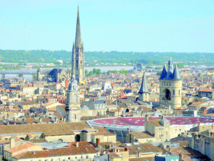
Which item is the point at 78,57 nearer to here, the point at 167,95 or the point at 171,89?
the point at 167,95

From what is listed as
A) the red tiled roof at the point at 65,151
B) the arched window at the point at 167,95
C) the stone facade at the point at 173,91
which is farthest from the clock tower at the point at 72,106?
the arched window at the point at 167,95

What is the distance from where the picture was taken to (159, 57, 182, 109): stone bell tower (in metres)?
84.2

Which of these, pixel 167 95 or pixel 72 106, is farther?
pixel 167 95

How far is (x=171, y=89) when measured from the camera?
84.5m

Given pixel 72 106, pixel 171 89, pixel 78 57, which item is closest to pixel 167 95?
pixel 171 89

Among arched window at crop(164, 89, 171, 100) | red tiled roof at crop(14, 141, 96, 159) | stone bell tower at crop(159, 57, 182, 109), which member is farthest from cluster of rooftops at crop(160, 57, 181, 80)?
red tiled roof at crop(14, 141, 96, 159)

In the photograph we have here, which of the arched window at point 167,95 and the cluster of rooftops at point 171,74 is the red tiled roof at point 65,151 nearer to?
the cluster of rooftops at point 171,74

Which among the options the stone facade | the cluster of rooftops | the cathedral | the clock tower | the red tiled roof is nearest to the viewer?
the red tiled roof

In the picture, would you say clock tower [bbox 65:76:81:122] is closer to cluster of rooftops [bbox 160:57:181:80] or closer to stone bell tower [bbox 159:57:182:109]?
stone bell tower [bbox 159:57:182:109]

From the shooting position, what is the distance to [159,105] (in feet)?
282

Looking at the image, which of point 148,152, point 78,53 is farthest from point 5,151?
point 78,53

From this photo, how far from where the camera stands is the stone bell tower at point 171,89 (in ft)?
276

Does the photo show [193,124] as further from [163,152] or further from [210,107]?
[210,107]

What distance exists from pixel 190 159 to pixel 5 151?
13588 mm
